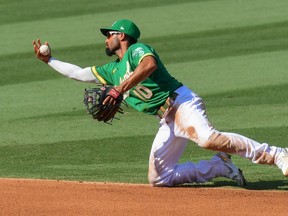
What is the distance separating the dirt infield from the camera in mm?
6641

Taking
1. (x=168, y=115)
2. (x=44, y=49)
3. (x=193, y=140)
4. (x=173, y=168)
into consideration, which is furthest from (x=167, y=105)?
(x=44, y=49)

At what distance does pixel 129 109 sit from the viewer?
1198cm

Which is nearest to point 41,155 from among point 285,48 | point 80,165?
point 80,165

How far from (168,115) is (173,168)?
511 millimetres

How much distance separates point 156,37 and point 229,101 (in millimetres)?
3477

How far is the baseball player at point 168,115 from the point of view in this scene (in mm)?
7465

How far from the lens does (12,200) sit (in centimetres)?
695

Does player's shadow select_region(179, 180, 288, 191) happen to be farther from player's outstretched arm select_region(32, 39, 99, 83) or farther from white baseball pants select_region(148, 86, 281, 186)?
player's outstretched arm select_region(32, 39, 99, 83)

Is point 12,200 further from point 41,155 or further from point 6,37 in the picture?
point 6,37

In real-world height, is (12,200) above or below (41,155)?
above

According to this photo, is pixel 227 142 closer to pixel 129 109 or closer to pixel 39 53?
pixel 39 53

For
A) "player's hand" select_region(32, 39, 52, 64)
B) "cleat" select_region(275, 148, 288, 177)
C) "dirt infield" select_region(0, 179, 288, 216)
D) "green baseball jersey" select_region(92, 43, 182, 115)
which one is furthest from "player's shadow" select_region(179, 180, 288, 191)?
"player's hand" select_region(32, 39, 52, 64)

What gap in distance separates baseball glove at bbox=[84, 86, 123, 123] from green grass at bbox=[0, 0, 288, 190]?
3.71ft

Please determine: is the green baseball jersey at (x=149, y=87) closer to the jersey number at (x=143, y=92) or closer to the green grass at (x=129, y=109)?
the jersey number at (x=143, y=92)
